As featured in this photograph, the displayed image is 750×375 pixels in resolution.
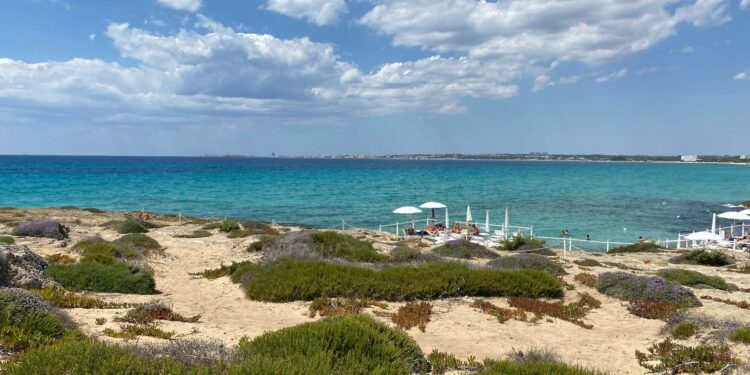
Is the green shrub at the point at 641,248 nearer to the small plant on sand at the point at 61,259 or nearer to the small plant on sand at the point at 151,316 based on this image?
the small plant on sand at the point at 151,316

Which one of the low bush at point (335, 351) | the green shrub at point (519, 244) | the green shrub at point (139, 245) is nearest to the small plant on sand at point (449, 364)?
the low bush at point (335, 351)

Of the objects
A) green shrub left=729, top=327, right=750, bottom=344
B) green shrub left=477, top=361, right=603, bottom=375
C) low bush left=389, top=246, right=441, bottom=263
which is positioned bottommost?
low bush left=389, top=246, right=441, bottom=263

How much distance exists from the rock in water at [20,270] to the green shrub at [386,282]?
168 inches

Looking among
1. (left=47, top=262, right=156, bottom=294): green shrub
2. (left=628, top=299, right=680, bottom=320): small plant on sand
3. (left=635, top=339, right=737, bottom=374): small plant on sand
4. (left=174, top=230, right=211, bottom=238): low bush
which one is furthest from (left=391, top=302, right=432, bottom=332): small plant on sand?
(left=174, top=230, right=211, bottom=238): low bush

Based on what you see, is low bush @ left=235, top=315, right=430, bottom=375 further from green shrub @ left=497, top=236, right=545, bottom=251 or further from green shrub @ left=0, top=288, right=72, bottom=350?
green shrub @ left=497, top=236, right=545, bottom=251

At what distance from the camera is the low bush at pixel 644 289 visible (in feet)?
36.9

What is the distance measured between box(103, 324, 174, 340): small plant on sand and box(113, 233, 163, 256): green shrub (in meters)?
9.17

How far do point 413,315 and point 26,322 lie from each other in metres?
6.40

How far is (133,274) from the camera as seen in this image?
11.5m

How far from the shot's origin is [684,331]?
8.59 metres

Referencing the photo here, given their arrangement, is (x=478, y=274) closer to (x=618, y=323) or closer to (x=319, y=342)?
(x=618, y=323)

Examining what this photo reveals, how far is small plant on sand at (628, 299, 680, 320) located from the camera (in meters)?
10.4

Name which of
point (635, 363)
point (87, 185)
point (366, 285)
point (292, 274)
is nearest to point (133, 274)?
point (292, 274)

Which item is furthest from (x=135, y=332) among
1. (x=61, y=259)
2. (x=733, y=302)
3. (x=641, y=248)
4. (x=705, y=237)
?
(x=705, y=237)
